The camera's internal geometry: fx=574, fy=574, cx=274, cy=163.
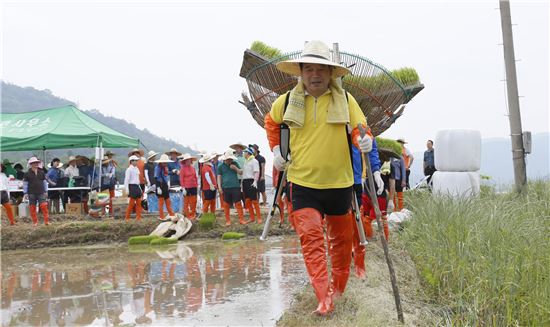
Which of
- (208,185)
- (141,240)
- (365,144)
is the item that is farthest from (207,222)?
(365,144)

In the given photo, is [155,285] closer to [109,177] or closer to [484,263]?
[484,263]

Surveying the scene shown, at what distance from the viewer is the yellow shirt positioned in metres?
4.56

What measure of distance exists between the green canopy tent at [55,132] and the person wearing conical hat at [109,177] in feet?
1.82

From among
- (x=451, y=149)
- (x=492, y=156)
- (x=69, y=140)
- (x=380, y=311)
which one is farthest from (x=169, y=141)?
(x=380, y=311)

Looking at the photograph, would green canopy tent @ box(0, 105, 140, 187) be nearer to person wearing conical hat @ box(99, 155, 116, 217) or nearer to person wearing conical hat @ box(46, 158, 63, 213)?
person wearing conical hat @ box(99, 155, 116, 217)

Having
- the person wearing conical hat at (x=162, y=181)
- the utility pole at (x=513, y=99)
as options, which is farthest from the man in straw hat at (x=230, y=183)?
the utility pole at (x=513, y=99)

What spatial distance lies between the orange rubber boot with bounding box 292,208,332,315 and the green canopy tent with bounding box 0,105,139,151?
13189 millimetres

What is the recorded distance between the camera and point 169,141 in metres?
101

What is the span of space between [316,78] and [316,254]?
4.62ft

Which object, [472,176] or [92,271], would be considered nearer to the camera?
[92,271]

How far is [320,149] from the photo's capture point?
455 centimetres

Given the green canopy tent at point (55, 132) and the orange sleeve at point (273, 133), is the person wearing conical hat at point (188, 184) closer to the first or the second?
the green canopy tent at point (55, 132)

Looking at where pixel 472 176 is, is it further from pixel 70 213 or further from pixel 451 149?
pixel 70 213

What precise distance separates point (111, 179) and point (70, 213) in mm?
1459
